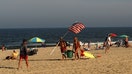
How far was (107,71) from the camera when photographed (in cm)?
1556

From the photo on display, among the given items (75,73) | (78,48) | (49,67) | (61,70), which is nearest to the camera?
(75,73)

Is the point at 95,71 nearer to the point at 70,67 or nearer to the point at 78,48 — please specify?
the point at 70,67

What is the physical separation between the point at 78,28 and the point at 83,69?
6.34 metres

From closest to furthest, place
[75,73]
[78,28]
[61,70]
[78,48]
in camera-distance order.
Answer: [75,73], [61,70], [78,48], [78,28]

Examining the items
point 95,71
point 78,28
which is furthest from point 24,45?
point 78,28

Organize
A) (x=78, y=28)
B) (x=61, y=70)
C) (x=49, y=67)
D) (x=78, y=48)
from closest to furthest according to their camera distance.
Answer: (x=61, y=70) < (x=49, y=67) < (x=78, y=48) < (x=78, y=28)

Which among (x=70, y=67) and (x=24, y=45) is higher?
(x=24, y=45)

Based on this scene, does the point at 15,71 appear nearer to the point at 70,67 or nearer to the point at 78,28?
the point at 70,67

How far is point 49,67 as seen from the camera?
1747 centimetres

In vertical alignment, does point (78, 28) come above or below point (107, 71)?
above

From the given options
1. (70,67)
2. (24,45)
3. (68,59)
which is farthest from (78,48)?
(24,45)

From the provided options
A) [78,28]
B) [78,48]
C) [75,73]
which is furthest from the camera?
[78,28]

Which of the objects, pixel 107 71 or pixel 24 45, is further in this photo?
pixel 24 45

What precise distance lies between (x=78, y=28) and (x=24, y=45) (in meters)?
6.37
